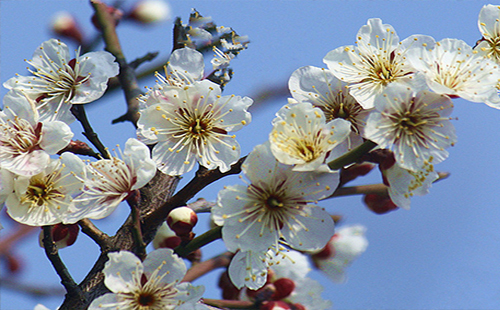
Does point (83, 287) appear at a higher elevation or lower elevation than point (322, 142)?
lower

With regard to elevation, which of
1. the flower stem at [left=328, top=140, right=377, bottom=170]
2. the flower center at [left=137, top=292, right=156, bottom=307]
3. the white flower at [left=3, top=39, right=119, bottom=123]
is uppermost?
the white flower at [left=3, top=39, right=119, bottom=123]

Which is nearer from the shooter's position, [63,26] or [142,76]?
[142,76]

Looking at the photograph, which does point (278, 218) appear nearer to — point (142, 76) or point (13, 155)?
point (13, 155)

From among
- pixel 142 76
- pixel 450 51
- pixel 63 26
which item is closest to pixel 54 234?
pixel 142 76

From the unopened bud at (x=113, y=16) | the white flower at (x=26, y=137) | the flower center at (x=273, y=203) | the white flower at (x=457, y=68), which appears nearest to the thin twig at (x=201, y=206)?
the flower center at (x=273, y=203)

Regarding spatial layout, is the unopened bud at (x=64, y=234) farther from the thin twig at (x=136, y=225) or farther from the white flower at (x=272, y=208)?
the white flower at (x=272, y=208)

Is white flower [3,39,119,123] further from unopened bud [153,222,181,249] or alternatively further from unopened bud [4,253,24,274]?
unopened bud [4,253,24,274]

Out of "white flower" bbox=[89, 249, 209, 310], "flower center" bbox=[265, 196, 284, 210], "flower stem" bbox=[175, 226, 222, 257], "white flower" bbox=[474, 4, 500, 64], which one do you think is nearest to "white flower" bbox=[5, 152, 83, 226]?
"white flower" bbox=[89, 249, 209, 310]

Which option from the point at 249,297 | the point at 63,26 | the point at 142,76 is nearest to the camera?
the point at 249,297
